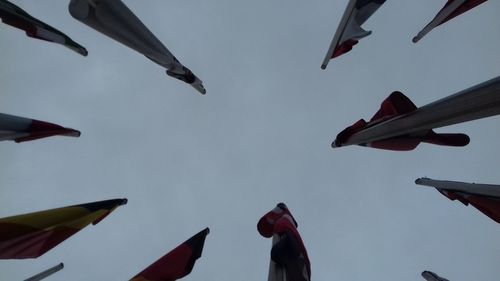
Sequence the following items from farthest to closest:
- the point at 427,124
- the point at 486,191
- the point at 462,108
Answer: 1. the point at 486,191
2. the point at 427,124
3. the point at 462,108

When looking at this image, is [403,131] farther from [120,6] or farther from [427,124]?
[120,6]

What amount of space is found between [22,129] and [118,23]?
3349 mm

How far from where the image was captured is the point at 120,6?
7242mm

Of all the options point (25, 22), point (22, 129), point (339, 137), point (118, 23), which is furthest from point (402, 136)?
point (25, 22)

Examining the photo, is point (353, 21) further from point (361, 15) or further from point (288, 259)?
point (288, 259)

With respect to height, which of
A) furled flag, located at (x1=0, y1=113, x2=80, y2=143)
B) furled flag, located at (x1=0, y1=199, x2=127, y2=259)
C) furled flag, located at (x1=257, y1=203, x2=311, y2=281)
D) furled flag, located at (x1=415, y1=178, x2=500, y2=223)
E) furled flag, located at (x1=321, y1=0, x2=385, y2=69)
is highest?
furled flag, located at (x1=321, y1=0, x2=385, y2=69)

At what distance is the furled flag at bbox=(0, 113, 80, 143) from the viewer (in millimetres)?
7949

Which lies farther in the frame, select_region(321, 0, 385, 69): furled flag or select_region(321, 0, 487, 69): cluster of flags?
select_region(321, 0, 385, 69): furled flag

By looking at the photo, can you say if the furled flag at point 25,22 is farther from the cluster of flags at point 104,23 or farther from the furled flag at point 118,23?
the furled flag at point 118,23

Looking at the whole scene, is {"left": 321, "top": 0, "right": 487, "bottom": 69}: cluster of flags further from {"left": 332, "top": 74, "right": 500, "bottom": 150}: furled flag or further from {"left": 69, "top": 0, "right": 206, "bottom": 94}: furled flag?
{"left": 69, "top": 0, "right": 206, "bottom": 94}: furled flag

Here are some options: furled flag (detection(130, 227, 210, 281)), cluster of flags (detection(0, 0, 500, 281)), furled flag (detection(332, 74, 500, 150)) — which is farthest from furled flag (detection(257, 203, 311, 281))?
furled flag (detection(332, 74, 500, 150))

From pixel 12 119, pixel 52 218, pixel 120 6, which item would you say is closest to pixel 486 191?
pixel 120 6

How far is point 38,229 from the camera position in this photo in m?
7.68

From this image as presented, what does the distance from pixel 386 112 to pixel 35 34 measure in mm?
8208
